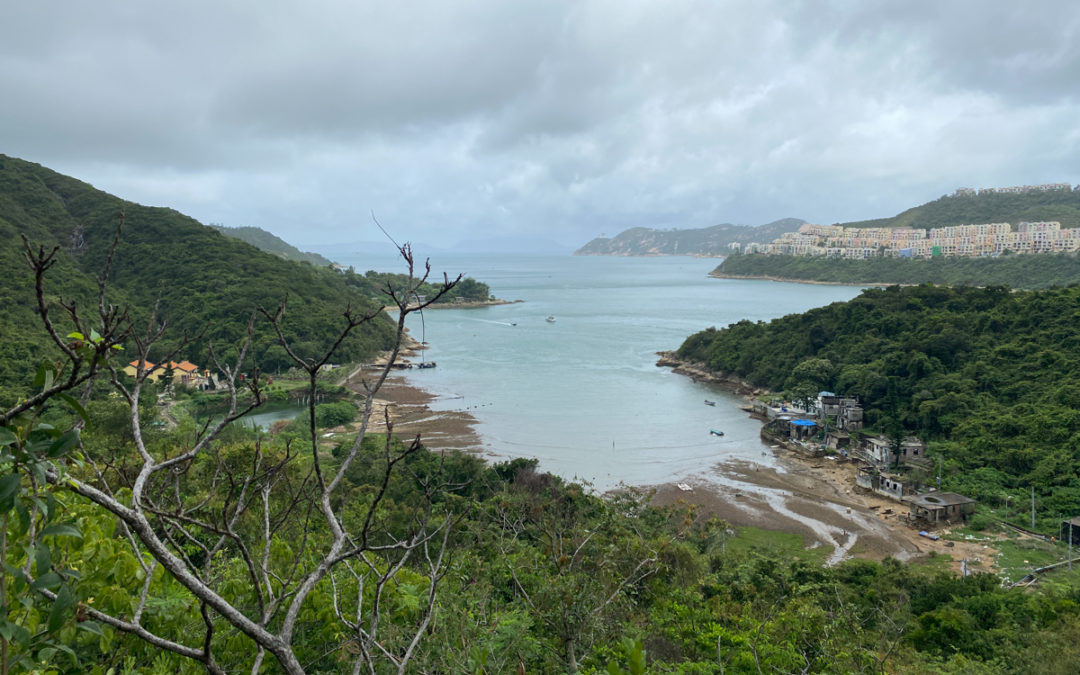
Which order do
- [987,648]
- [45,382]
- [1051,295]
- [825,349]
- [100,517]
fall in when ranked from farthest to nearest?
[825,349] → [1051,295] → [987,648] → [100,517] → [45,382]

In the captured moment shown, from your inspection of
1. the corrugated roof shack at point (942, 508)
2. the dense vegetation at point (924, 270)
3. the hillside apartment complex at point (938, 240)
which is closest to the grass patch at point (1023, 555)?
the corrugated roof shack at point (942, 508)

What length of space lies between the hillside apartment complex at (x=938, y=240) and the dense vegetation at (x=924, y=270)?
2644 mm

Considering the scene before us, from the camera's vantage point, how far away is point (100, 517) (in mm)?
2945

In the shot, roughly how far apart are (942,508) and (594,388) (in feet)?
51.0

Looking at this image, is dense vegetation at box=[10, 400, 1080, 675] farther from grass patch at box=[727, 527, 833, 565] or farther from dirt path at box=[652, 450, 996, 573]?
dirt path at box=[652, 450, 996, 573]

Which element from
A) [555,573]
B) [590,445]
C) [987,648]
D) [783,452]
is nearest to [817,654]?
[555,573]

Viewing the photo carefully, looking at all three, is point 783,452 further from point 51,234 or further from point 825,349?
point 51,234

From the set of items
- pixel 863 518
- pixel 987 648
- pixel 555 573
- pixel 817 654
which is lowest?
pixel 863 518

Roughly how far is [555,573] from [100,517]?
3.98m

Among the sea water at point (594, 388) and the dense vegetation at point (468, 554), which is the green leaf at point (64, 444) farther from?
the sea water at point (594, 388)

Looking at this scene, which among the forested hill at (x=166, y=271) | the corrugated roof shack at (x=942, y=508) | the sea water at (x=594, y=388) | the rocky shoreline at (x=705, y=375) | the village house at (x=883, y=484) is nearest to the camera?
the corrugated roof shack at (x=942, y=508)

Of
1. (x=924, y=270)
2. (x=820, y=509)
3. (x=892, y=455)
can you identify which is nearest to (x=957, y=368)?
(x=892, y=455)

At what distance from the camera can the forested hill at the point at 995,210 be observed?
69.4 metres

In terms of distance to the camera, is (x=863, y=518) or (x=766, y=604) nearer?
(x=766, y=604)
